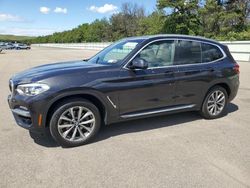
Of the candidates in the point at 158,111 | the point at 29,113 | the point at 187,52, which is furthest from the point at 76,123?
the point at 187,52

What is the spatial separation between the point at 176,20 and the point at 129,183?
43456 millimetres

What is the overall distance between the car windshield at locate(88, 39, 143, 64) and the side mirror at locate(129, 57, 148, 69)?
258 millimetres

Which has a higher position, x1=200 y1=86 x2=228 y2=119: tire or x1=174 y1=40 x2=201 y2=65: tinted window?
x1=174 y1=40 x2=201 y2=65: tinted window

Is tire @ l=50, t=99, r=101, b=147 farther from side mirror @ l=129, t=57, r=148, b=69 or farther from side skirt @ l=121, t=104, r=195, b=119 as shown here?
side mirror @ l=129, t=57, r=148, b=69

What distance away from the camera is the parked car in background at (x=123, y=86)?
14.8 ft

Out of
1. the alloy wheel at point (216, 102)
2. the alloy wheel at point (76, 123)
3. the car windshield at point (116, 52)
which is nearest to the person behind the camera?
the alloy wheel at point (76, 123)

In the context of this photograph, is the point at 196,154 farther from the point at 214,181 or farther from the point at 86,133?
the point at 86,133

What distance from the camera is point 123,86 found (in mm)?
4934

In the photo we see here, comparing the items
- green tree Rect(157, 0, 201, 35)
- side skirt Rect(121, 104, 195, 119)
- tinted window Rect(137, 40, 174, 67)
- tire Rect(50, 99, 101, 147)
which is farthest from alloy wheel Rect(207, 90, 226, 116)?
green tree Rect(157, 0, 201, 35)

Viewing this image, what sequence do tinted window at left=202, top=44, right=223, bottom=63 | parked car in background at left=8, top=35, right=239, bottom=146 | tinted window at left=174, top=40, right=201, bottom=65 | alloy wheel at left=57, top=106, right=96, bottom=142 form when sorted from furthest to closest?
tinted window at left=202, top=44, right=223, bottom=63 < tinted window at left=174, top=40, right=201, bottom=65 < alloy wheel at left=57, top=106, right=96, bottom=142 < parked car in background at left=8, top=35, right=239, bottom=146

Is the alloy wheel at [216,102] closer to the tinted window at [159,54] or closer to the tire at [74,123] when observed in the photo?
the tinted window at [159,54]

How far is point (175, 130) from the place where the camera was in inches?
218

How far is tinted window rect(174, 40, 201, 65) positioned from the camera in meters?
5.62

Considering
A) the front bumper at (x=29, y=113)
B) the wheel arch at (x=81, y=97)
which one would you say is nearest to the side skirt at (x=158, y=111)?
the wheel arch at (x=81, y=97)
